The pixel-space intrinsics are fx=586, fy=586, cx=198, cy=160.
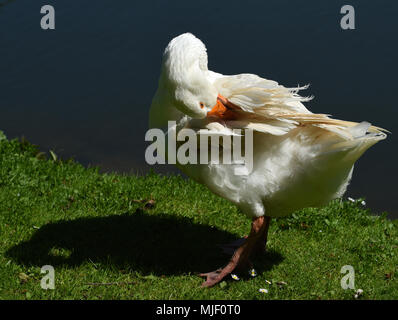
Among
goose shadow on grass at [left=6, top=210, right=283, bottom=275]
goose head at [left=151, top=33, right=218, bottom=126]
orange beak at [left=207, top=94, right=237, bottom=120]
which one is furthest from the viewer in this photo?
goose shadow on grass at [left=6, top=210, right=283, bottom=275]

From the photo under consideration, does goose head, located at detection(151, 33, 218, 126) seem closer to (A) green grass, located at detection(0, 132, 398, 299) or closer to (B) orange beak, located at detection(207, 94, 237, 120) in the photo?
A: (B) orange beak, located at detection(207, 94, 237, 120)

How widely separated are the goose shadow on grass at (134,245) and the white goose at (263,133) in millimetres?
477

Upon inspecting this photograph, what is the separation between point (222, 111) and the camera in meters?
4.52

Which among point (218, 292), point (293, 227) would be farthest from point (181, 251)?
point (293, 227)

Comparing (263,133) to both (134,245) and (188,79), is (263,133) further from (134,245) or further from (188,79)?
(134,245)

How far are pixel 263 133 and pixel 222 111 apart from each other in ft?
1.24

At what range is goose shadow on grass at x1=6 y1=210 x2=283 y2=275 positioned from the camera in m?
5.03

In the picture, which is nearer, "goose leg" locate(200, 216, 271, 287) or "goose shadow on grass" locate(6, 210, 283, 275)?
"goose leg" locate(200, 216, 271, 287)

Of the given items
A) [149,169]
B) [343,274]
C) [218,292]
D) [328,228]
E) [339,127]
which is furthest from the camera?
[149,169]

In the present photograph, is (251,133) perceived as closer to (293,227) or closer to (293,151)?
(293,151)

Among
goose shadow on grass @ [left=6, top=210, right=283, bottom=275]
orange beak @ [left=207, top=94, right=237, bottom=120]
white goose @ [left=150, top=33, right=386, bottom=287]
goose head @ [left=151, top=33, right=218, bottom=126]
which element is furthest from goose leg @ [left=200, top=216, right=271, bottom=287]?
goose head @ [left=151, top=33, right=218, bottom=126]

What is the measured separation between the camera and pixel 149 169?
22.0 feet

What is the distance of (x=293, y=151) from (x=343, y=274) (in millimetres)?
1283

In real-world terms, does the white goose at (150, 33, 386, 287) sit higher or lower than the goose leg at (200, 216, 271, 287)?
higher
